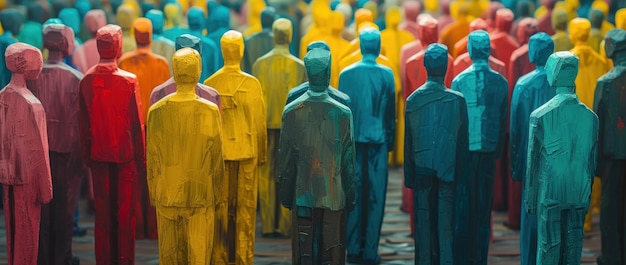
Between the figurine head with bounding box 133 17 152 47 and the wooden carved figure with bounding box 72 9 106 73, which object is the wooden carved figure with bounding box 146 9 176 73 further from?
the wooden carved figure with bounding box 72 9 106 73

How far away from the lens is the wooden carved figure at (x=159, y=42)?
40.7 ft

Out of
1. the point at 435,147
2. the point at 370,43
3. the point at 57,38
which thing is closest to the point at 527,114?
the point at 435,147

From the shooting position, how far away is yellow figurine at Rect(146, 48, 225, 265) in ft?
28.8

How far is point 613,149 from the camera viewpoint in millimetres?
10102

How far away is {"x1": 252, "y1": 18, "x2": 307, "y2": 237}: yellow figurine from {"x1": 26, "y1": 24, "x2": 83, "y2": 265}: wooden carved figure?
2001 millimetres

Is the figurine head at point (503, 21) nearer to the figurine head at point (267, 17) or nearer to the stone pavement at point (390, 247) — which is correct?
the stone pavement at point (390, 247)

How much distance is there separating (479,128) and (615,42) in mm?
1440

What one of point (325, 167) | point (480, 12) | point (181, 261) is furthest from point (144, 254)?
point (480, 12)

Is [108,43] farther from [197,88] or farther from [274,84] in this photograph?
[274,84]

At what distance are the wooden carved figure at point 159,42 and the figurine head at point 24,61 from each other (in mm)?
2963

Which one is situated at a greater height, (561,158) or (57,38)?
(57,38)

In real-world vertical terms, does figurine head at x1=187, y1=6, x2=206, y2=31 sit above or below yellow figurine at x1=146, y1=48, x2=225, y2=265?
above

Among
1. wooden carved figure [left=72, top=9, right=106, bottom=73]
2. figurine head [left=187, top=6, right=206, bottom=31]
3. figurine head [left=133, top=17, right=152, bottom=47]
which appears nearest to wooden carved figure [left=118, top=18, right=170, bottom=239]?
figurine head [left=133, top=17, right=152, bottom=47]

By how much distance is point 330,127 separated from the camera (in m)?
8.80
